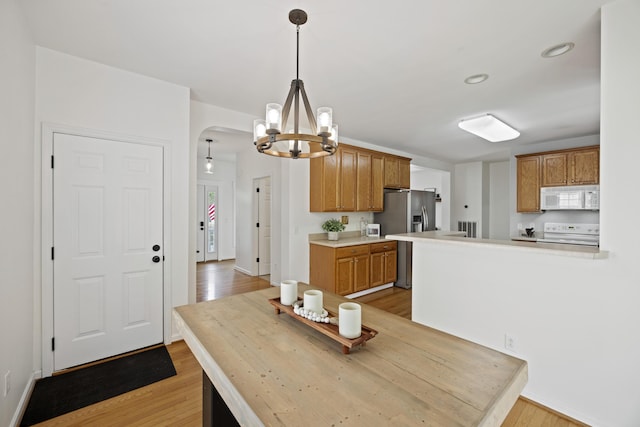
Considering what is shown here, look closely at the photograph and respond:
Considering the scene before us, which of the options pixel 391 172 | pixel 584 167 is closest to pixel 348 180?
pixel 391 172

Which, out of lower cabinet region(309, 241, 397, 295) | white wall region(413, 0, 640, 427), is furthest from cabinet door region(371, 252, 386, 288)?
white wall region(413, 0, 640, 427)

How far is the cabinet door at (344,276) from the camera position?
4172mm

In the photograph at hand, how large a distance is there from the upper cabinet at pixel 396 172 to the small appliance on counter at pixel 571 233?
8.26ft

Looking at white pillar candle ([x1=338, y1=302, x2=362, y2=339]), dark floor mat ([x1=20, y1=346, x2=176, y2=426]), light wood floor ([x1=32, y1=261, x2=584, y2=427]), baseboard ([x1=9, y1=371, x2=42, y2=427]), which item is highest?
white pillar candle ([x1=338, y1=302, x2=362, y2=339])

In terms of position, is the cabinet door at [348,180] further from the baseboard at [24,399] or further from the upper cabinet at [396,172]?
the baseboard at [24,399]

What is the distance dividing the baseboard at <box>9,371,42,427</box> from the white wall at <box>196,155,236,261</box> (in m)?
5.39

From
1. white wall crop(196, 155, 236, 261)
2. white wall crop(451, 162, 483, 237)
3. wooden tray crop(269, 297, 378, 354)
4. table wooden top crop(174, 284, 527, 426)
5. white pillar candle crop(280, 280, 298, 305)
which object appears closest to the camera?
table wooden top crop(174, 284, 527, 426)

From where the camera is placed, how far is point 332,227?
4668 millimetres

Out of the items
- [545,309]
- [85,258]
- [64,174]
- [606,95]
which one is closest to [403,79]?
[606,95]

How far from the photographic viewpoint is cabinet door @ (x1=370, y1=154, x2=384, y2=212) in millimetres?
5098

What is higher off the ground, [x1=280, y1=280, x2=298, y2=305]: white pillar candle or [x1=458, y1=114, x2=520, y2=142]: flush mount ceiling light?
[x1=458, y1=114, x2=520, y2=142]: flush mount ceiling light

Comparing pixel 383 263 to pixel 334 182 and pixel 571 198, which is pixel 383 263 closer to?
pixel 334 182

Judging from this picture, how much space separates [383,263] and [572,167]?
343cm

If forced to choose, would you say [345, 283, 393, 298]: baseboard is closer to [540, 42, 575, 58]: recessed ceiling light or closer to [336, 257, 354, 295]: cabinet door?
[336, 257, 354, 295]: cabinet door
